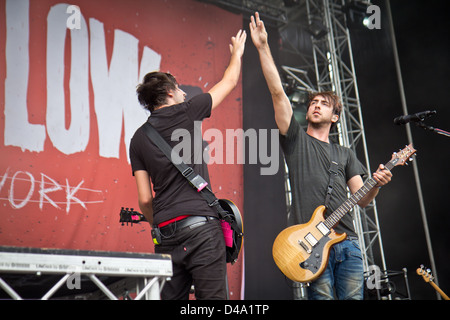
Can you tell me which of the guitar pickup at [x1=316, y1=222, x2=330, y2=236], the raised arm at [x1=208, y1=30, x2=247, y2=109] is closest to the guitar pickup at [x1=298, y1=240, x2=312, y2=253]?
the guitar pickup at [x1=316, y1=222, x2=330, y2=236]

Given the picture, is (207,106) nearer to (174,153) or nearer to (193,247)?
(174,153)

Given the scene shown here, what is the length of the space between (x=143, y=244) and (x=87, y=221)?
2.11 ft

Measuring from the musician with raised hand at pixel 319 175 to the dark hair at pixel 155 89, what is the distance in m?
0.56

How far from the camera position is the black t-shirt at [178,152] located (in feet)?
6.56

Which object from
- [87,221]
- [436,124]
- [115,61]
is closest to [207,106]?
[87,221]

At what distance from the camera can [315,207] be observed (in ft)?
8.77

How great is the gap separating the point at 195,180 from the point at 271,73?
961 mm

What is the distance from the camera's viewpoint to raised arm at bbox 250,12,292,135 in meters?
2.45

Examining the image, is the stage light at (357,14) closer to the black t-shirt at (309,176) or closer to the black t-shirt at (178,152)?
the black t-shirt at (309,176)

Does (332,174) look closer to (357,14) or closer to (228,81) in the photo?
(228,81)

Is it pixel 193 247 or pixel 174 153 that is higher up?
pixel 174 153

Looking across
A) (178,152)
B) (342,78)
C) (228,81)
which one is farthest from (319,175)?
(342,78)

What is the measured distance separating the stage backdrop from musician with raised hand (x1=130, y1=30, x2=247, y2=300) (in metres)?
2.39

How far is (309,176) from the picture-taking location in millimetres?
2684
